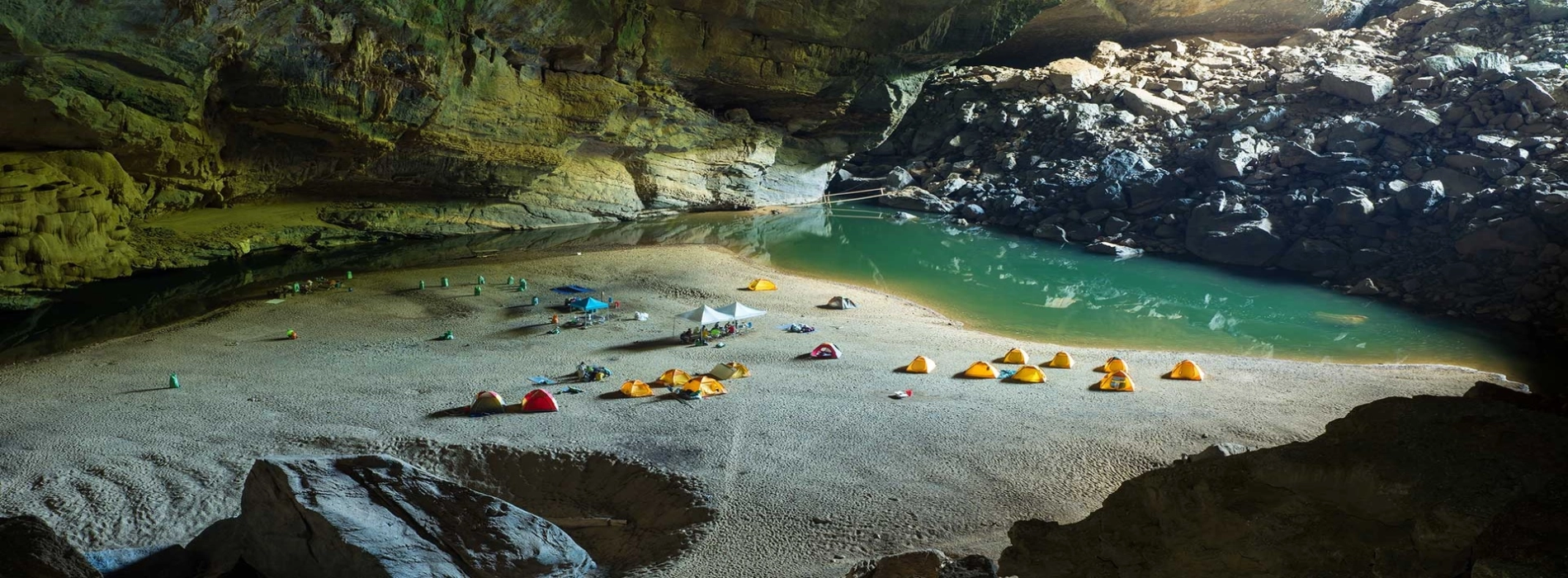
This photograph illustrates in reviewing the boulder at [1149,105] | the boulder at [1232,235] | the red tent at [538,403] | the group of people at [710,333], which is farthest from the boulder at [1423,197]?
the red tent at [538,403]

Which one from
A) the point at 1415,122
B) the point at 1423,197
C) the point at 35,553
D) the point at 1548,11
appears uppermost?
the point at 1548,11

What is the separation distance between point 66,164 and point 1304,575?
20.6m

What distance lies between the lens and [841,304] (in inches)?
725

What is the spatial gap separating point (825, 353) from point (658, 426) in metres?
4.10

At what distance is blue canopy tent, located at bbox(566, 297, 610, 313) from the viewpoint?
1662cm

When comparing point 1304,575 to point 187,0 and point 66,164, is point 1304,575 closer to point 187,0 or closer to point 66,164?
point 187,0

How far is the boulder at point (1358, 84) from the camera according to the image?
2944 centimetres

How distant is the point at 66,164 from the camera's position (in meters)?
17.3

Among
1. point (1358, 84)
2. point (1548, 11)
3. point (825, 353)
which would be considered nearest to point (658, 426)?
point (825, 353)

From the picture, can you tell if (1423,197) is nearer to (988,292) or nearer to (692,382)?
(988,292)

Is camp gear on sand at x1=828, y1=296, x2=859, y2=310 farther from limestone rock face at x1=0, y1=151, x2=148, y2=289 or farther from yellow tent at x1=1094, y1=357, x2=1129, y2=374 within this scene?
limestone rock face at x1=0, y1=151, x2=148, y2=289

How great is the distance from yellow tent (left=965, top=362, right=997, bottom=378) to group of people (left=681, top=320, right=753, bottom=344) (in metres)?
3.98

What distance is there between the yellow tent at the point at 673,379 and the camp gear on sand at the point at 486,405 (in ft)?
6.71

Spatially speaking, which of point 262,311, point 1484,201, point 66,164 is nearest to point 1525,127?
point 1484,201
